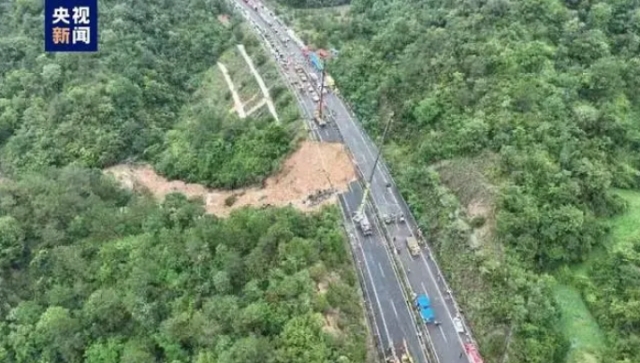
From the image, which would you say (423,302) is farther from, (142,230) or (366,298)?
(142,230)

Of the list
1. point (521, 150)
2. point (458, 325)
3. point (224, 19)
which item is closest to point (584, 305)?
point (458, 325)

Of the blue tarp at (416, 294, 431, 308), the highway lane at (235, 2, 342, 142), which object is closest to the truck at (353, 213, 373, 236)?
the blue tarp at (416, 294, 431, 308)

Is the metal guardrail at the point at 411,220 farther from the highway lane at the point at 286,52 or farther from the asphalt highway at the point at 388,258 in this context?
the highway lane at the point at 286,52

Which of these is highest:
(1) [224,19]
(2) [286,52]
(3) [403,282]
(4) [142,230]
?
(1) [224,19]

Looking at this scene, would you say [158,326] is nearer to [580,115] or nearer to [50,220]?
[50,220]

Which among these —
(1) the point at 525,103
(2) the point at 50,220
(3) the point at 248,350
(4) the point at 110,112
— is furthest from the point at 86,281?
(1) the point at 525,103

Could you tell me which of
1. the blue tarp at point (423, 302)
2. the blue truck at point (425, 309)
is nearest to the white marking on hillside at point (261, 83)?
the blue tarp at point (423, 302)

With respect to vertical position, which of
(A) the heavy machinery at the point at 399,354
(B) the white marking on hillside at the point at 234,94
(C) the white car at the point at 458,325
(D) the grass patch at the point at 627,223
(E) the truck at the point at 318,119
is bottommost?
(A) the heavy machinery at the point at 399,354
